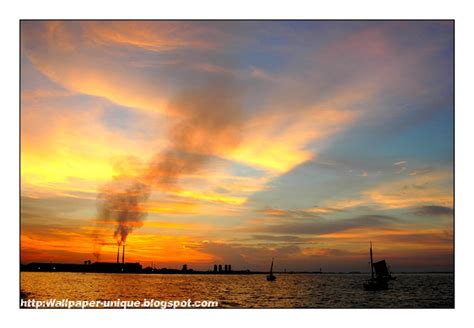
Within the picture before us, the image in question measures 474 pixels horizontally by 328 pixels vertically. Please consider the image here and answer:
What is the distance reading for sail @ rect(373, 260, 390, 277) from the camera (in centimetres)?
4114

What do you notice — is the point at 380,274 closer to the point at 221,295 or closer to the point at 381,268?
the point at 381,268

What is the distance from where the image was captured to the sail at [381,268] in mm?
41138

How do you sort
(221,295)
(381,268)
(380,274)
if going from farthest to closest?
(221,295) < (380,274) < (381,268)

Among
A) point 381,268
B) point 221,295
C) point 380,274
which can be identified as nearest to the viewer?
point 381,268

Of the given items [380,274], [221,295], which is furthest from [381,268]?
[221,295]

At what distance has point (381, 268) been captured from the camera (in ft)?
143

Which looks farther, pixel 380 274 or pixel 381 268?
pixel 380 274

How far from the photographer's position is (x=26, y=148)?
24.4 meters

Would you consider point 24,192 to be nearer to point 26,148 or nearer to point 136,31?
point 26,148

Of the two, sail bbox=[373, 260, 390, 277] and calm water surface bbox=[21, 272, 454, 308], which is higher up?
sail bbox=[373, 260, 390, 277]

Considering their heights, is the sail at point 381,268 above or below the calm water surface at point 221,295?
above

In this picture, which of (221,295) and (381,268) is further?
(221,295)
